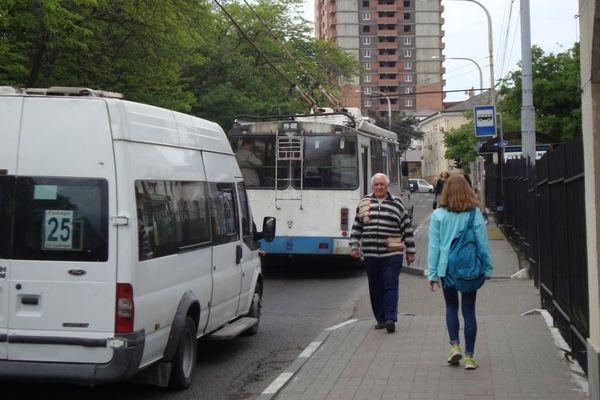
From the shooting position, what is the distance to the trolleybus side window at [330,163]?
53.2 ft

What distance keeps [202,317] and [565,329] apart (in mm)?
3644

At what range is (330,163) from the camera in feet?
53.5

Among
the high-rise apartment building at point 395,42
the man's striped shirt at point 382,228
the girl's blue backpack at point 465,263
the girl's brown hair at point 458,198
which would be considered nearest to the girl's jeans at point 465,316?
the girl's blue backpack at point 465,263

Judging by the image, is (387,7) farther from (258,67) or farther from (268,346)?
(268,346)

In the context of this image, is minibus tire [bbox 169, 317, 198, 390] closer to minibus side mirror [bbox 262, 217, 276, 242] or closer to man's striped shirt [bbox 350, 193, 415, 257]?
minibus side mirror [bbox 262, 217, 276, 242]

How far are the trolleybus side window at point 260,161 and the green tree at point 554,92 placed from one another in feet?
75.7

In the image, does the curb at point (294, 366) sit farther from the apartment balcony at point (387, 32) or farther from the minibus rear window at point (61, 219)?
the apartment balcony at point (387, 32)

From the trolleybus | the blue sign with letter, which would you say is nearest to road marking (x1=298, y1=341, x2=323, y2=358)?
the trolleybus

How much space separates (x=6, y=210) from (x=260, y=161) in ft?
34.1

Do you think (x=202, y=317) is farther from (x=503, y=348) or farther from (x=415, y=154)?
(x=415, y=154)

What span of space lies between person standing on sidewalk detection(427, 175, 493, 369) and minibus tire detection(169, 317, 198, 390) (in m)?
2.25

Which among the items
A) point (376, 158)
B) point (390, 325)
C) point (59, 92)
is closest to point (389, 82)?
point (376, 158)

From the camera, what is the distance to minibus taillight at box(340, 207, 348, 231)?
52.9 feet

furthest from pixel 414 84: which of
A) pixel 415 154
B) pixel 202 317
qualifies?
pixel 202 317
